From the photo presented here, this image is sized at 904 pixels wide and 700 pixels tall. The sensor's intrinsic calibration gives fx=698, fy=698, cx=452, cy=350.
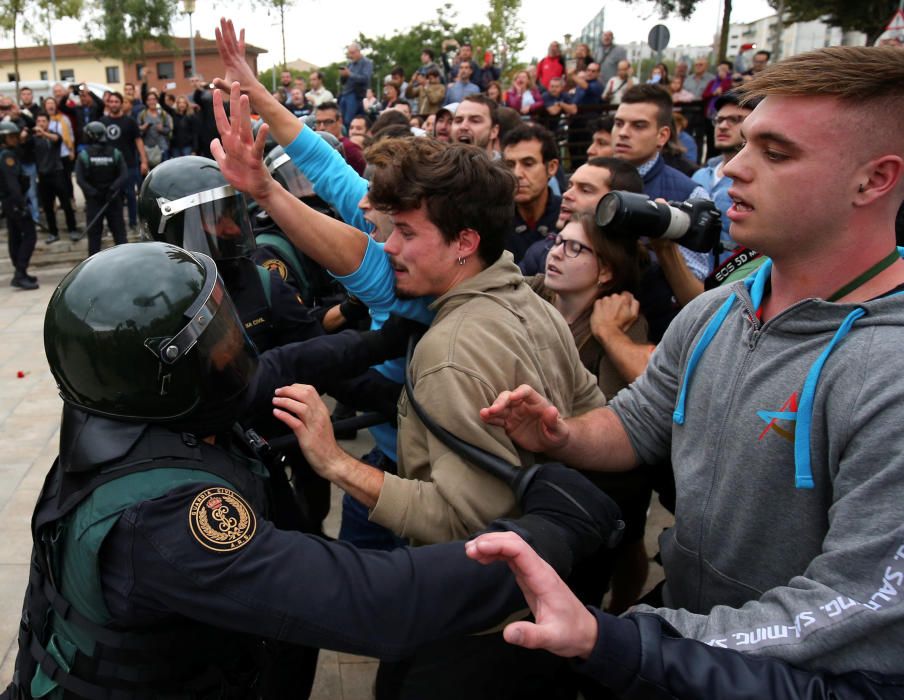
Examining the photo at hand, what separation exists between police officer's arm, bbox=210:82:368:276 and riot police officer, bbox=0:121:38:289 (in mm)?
8688

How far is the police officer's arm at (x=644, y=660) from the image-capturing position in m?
1.05

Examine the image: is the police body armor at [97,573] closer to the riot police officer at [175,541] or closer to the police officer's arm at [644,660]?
the riot police officer at [175,541]

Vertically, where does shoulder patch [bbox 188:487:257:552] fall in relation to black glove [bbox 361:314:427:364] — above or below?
below

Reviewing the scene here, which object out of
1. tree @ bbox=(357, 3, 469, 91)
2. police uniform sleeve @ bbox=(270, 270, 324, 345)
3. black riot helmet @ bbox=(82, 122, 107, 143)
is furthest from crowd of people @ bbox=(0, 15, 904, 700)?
tree @ bbox=(357, 3, 469, 91)

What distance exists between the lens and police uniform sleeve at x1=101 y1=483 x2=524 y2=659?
121 centimetres

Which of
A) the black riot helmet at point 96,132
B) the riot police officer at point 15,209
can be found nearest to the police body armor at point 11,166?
the riot police officer at point 15,209

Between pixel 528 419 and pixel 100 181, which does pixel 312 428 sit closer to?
pixel 528 419

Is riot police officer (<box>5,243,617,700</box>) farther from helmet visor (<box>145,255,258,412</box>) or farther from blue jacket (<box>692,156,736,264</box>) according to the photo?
Result: blue jacket (<box>692,156,736,264</box>)

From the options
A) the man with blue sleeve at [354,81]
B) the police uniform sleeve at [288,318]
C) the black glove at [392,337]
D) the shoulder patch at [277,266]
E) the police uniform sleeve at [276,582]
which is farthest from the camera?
the man with blue sleeve at [354,81]

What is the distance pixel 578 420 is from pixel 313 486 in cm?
190

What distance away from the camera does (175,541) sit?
121cm

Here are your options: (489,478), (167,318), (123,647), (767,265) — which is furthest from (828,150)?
(123,647)

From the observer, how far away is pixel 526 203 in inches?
158

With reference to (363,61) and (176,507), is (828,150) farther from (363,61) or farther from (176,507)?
(363,61)
